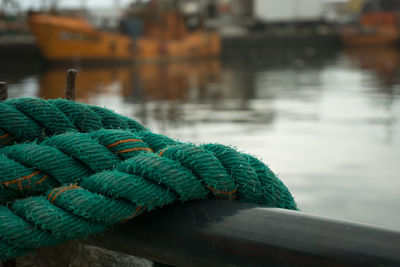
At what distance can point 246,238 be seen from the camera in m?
0.79

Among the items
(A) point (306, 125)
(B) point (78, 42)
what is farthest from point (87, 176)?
(B) point (78, 42)

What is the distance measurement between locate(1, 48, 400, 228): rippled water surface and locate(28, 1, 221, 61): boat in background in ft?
33.3

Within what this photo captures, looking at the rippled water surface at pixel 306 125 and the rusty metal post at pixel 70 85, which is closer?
the rusty metal post at pixel 70 85

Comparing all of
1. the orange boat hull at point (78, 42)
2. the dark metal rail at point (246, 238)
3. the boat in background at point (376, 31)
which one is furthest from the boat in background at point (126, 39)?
the dark metal rail at point (246, 238)

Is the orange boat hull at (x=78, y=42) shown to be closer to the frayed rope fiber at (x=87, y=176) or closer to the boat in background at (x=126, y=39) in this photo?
the boat in background at (x=126, y=39)

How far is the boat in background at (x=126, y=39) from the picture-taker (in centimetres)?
2312

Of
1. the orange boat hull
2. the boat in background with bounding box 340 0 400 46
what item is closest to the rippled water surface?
the orange boat hull

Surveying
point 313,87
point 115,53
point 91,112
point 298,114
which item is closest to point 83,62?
point 115,53

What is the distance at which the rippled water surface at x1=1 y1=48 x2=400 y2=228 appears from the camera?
12.1 ft

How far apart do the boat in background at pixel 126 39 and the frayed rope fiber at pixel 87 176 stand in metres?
22.9

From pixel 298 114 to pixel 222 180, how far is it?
674 centimetres

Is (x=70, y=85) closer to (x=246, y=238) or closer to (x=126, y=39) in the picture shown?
(x=246, y=238)

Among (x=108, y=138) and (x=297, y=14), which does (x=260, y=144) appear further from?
(x=297, y=14)

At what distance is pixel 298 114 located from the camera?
24.7 feet
